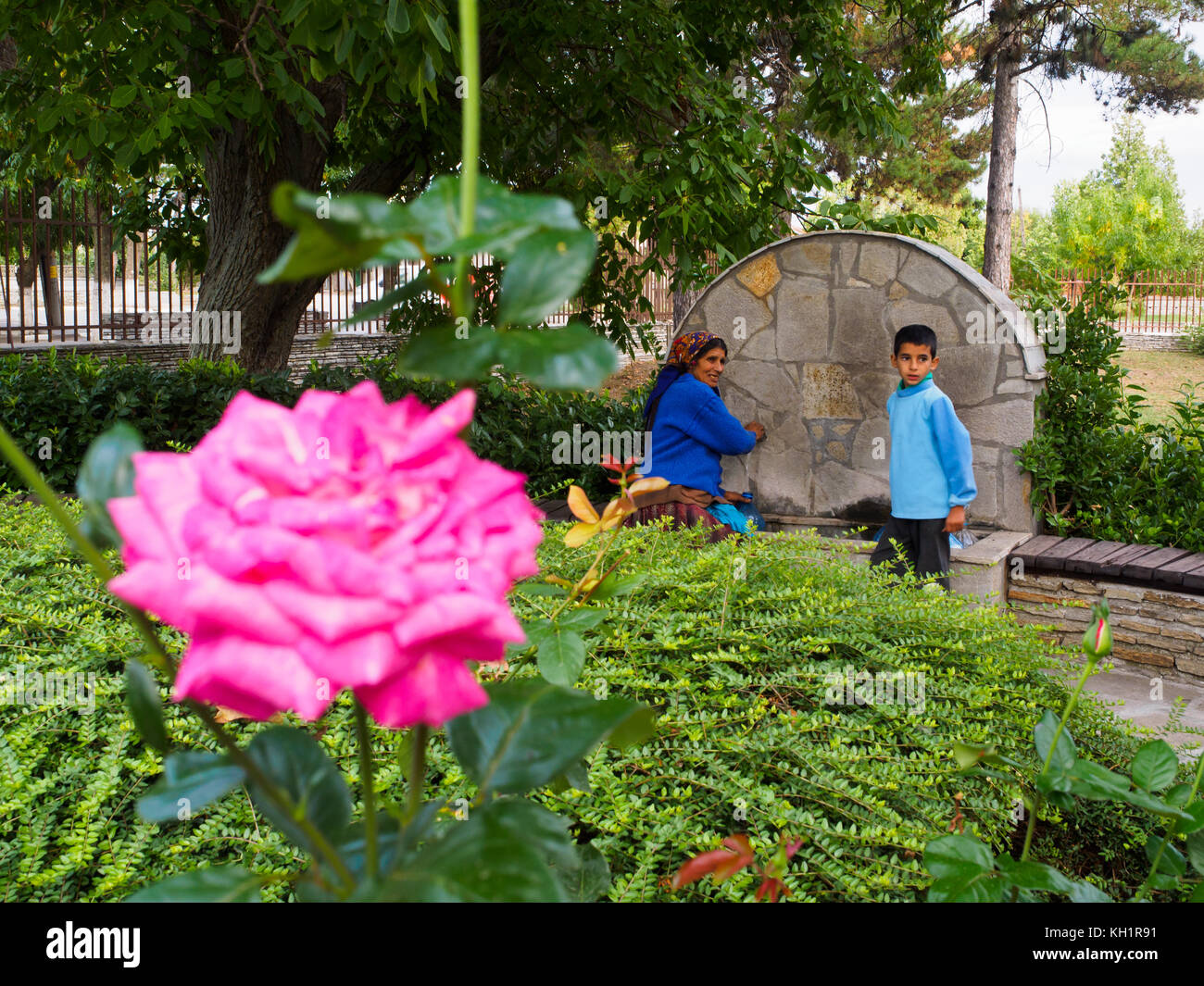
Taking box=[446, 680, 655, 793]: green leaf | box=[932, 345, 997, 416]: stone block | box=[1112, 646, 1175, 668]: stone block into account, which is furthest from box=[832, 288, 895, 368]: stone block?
box=[446, 680, 655, 793]: green leaf

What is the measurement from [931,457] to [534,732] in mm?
4515

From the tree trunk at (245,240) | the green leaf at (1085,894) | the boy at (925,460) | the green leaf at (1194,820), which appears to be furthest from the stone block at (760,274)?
the green leaf at (1085,894)

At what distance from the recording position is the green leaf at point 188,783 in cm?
59

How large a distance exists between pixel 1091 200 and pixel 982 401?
37.0 meters

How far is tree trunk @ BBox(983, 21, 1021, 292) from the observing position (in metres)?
15.4

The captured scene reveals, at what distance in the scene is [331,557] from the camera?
1.46 feet

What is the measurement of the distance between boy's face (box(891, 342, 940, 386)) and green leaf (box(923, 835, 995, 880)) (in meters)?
4.08

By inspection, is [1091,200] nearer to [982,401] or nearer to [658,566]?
[982,401]

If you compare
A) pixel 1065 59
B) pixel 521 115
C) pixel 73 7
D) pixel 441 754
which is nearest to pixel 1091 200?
pixel 1065 59

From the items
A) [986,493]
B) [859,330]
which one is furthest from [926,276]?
[986,493]

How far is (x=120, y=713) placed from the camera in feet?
6.45

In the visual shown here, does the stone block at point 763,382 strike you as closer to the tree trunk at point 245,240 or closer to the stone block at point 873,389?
the stone block at point 873,389

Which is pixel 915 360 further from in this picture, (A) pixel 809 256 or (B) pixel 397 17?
(B) pixel 397 17

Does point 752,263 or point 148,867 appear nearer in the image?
point 148,867
